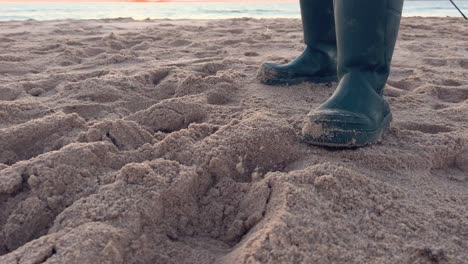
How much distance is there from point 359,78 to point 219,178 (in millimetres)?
533

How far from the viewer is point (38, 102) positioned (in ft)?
5.14

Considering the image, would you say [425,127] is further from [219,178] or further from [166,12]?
[166,12]

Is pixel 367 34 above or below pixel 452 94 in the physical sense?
above

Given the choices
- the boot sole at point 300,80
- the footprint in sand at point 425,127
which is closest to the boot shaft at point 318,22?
the boot sole at point 300,80

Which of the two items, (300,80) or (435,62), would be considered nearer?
(300,80)

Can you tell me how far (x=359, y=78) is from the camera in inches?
50.1

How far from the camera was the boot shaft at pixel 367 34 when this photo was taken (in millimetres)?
1215

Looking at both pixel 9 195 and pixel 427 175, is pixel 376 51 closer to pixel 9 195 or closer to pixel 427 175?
pixel 427 175

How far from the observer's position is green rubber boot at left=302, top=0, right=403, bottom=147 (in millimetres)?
1154

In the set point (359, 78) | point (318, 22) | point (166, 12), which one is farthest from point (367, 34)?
point (166, 12)

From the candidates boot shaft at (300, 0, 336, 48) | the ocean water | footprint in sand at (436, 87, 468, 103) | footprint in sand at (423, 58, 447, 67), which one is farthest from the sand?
the ocean water

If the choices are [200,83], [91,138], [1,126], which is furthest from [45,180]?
[200,83]

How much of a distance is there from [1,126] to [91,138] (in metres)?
0.38

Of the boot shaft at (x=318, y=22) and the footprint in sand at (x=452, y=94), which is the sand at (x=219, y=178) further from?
the boot shaft at (x=318, y=22)
